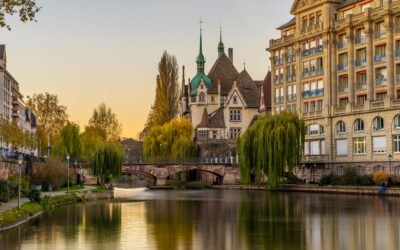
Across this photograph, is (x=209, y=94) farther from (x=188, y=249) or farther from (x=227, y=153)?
(x=188, y=249)

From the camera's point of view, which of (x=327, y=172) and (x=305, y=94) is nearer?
(x=327, y=172)

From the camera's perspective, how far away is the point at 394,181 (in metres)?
82.6

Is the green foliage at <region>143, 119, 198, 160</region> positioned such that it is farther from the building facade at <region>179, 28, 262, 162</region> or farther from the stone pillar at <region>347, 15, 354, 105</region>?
the stone pillar at <region>347, 15, 354, 105</region>

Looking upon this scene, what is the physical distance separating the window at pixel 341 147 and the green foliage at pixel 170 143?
3575cm

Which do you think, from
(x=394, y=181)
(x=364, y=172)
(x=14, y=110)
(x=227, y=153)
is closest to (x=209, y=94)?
(x=227, y=153)

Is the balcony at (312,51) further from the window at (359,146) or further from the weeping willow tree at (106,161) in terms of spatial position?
the weeping willow tree at (106,161)

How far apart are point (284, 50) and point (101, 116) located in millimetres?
53246

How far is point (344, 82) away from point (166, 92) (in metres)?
60.4

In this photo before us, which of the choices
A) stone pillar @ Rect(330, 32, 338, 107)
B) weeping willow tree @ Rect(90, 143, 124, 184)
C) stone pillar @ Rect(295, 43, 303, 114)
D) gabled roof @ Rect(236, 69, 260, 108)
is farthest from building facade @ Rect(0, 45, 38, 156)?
gabled roof @ Rect(236, 69, 260, 108)

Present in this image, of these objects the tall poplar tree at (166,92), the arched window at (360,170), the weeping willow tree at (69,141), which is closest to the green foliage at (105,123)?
the tall poplar tree at (166,92)

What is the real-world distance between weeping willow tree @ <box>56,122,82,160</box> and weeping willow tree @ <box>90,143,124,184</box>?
52.4 ft

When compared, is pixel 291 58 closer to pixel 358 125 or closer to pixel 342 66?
pixel 342 66

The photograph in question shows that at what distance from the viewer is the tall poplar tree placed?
503ft

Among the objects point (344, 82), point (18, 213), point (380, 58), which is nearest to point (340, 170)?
point (344, 82)
